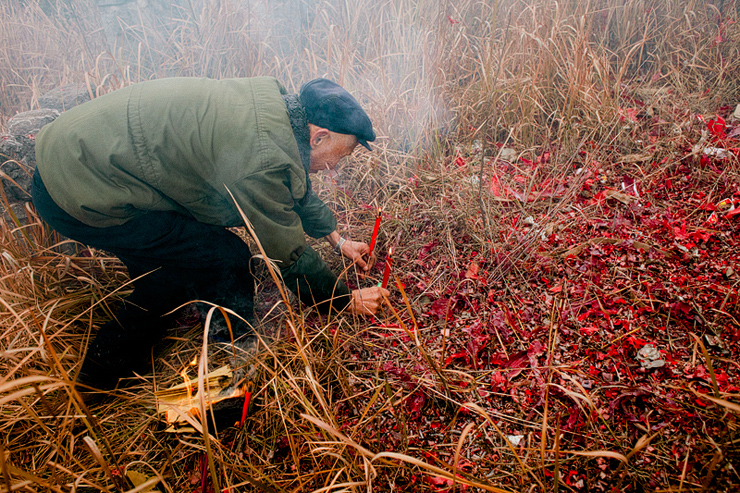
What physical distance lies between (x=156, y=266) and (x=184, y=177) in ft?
1.82

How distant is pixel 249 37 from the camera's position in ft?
11.9

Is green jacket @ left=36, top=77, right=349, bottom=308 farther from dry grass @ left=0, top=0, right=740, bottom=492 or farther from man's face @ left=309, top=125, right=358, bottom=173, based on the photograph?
dry grass @ left=0, top=0, right=740, bottom=492

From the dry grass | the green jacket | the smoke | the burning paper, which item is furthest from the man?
the smoke

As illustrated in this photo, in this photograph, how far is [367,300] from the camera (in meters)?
1.85

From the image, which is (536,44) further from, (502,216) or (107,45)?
(107,45)

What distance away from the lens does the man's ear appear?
1.65 metres

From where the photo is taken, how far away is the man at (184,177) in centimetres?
150

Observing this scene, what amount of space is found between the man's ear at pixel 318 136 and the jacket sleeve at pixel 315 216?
375mm

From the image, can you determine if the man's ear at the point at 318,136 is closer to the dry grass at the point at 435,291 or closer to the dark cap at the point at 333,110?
the dark cap at the point at 333,110

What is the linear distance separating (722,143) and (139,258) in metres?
3.34

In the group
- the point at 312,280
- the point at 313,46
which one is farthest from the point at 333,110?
the point at 313,46

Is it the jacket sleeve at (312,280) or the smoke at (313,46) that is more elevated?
the smoke at (313,46)

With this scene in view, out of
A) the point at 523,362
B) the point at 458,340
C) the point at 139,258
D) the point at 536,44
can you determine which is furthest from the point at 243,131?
the point at 536,44

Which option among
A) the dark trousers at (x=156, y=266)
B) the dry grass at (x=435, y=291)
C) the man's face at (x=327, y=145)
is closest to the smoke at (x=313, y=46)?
the dry grass at (x=435, y=291)
